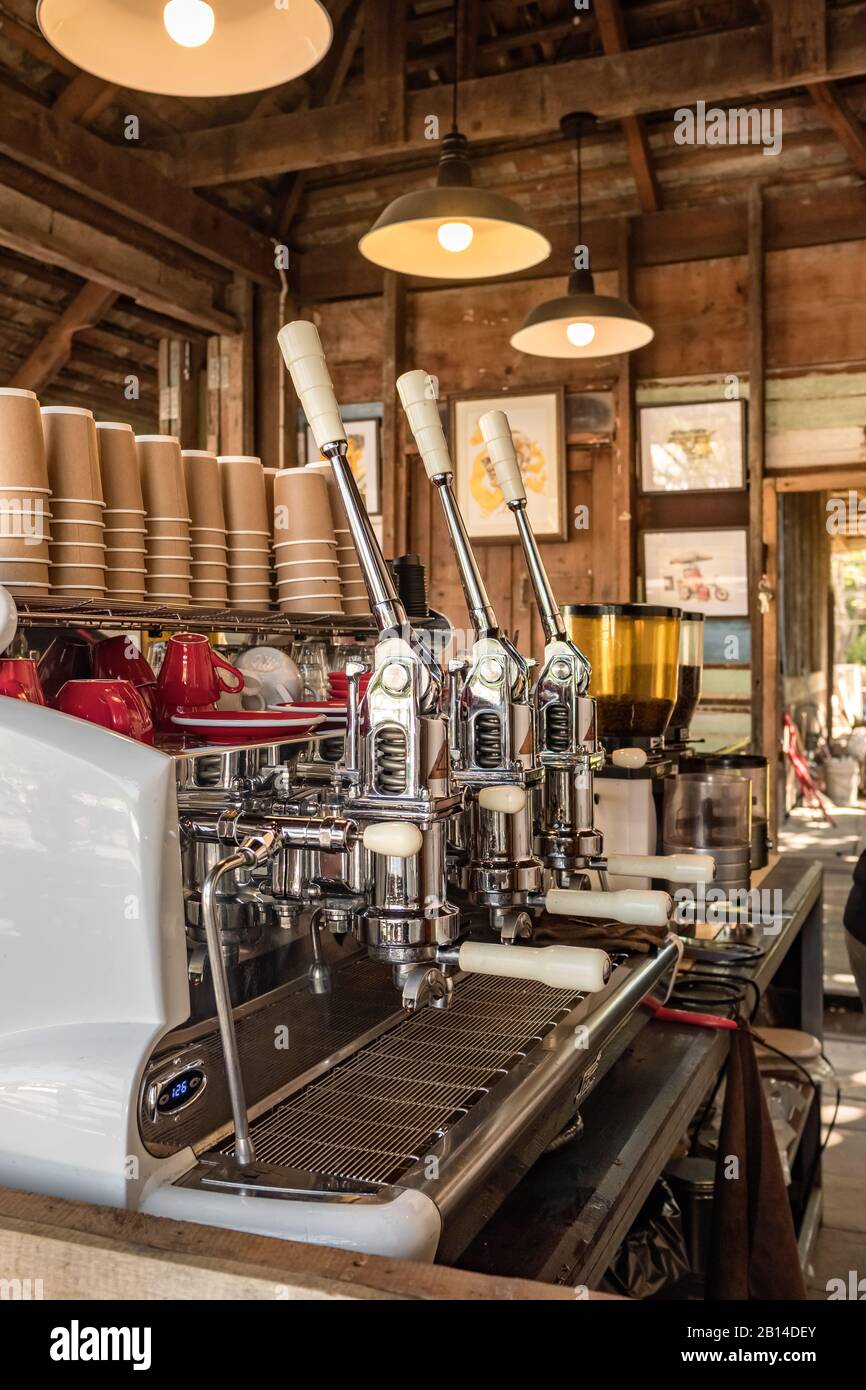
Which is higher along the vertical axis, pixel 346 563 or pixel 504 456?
pixel 504 456

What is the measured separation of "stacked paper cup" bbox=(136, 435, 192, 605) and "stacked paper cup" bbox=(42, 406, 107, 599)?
0.19 m

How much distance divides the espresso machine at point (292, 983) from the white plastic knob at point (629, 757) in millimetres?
610

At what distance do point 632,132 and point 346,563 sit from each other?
3887 mm

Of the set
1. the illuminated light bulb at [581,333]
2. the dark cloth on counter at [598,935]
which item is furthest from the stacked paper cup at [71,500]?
the illuminated light bulb at [581,333]

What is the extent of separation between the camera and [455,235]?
3.20 m

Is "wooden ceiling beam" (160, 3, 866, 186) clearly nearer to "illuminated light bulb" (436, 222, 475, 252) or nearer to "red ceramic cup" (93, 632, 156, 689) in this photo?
"illuminated light bulb" (436, 222, 475, 252)

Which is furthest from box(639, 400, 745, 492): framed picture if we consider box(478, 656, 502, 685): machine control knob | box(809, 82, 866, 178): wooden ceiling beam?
box(478, 656, 502, 685): machine control knob

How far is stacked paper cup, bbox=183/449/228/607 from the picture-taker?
1.89 m

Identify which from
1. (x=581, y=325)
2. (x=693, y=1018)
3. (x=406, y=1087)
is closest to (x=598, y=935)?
(x=693, y=1018)

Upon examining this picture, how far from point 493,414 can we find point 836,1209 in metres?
2.62

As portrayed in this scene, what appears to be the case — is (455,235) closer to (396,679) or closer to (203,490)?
(203,490)
